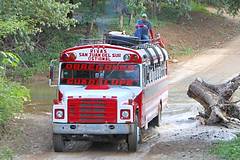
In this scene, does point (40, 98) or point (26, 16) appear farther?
point (40, 98)

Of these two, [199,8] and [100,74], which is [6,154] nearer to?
[100,74]

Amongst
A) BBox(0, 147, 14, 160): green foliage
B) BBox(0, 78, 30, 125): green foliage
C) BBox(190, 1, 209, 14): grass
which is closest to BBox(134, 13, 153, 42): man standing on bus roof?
BBox(0, 78, 30, 125): green foliage

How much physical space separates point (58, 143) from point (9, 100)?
229 centimetres

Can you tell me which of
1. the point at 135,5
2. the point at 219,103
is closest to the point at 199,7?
the point at 135,5

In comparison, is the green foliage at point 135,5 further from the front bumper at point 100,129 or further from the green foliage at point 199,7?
the front bumper at point 100,129

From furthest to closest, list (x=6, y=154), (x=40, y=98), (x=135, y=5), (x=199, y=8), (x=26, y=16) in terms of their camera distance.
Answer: (x=199, y=8), (x=135, y=5), (x=40, y=98), (x=26, y=16), (x=6, y=154)

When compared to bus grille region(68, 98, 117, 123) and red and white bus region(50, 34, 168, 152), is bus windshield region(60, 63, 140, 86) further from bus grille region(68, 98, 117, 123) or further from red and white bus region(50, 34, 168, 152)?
bus grille region(68, 98, 117, 123)

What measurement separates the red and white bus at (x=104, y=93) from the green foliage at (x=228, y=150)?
1800 mm

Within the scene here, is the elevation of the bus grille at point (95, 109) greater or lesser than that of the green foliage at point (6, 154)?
greater

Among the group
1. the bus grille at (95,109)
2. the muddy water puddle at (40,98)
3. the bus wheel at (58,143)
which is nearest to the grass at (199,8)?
the muddy water puddle at (40,98)

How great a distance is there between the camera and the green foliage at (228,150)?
12062 millimetres

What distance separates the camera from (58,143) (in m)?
13.7

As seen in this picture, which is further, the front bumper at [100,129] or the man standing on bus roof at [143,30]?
the man standing on bus roof at [143,30]

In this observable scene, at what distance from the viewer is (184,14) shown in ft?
146
